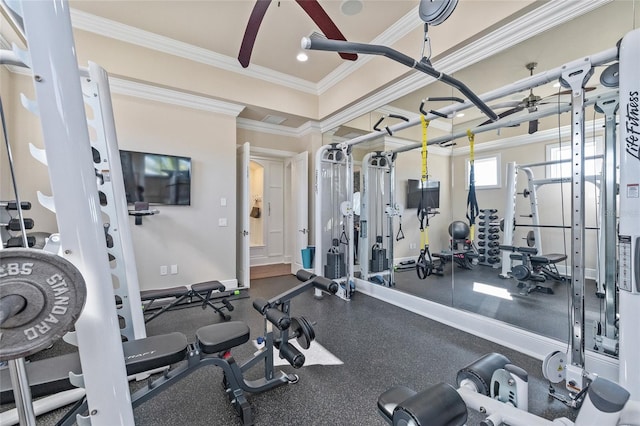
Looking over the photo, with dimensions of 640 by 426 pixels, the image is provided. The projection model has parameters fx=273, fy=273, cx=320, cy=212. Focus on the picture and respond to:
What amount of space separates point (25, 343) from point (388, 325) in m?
2.95

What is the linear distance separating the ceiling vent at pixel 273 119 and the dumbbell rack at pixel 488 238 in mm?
3626

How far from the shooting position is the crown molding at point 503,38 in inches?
86.8

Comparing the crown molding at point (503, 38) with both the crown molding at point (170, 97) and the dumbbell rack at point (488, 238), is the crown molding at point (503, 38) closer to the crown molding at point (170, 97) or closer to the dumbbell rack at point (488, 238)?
the dumbbell rack at point (488, 238)

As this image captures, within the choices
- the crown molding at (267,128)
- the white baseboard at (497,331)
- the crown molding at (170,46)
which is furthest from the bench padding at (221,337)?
the crown molding at (267,128)

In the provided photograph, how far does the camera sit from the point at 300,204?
5.37 metres

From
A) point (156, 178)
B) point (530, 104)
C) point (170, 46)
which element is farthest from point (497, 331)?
point (170, 46)

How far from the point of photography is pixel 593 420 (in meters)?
0.83

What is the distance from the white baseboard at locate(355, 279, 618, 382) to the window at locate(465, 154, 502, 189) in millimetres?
1612

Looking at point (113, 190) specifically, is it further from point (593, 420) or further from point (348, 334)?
point (593, 420)

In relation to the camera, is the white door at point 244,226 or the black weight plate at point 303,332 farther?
the white door at point 244,226

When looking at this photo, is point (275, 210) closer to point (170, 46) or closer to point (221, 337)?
point (170, 46)

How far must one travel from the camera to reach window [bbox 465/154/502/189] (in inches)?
140

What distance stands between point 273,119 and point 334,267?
294 cm

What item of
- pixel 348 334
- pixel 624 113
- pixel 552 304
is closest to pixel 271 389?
pixel 348 334
